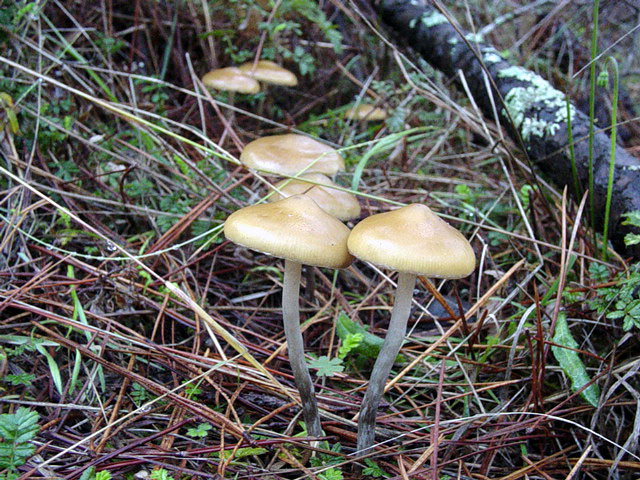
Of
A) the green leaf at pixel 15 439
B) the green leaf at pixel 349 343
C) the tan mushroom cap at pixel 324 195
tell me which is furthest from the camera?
the tan mushroom cap at pixel 324 195

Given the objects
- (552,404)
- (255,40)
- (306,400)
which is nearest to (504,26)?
(255,40)

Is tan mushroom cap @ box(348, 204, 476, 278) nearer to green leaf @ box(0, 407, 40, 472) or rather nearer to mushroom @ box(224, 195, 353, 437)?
mushroom @ box(224, 195, 353, 437)

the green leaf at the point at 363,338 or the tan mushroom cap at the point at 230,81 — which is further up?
the tan mushroom cap at the point at 230,81

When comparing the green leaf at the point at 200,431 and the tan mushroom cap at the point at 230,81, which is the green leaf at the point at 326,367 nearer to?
the green leaf at the point at 200,431

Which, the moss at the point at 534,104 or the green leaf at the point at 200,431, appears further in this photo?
the moss at the point at 534,104

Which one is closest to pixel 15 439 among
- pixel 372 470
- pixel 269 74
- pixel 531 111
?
pixel 372 470

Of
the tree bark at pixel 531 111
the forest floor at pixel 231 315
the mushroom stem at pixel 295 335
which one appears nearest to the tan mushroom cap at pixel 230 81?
the forest floor at pixel 231 315

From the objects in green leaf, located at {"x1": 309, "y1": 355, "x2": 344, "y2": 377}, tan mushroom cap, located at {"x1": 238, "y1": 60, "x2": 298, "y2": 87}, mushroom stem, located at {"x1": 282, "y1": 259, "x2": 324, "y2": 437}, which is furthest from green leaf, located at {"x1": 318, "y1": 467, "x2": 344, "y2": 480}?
tan mushroom cap, located at {"x1": 238, "y1": 60, "x2": 298, "y2": 87}
